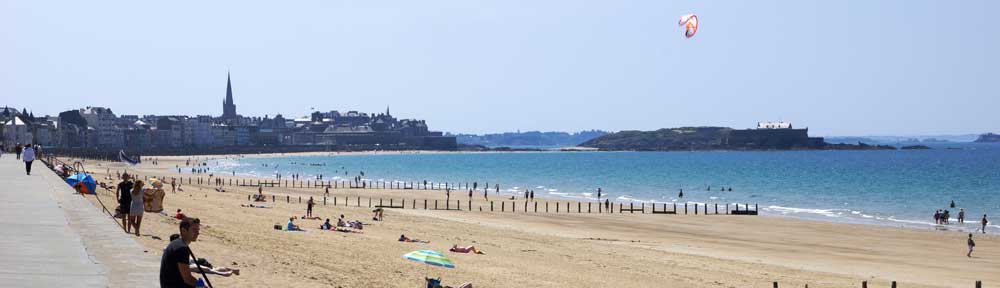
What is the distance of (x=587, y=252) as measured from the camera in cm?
2972

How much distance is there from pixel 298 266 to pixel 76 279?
6.46 meters

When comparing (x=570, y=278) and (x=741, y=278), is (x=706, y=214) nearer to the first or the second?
(x=741, y=278)

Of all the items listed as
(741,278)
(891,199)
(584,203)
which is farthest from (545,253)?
(891,199)

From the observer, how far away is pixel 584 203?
64.1 metres

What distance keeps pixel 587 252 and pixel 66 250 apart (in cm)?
1749

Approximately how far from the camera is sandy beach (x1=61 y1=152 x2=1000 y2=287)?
19547 millimetres

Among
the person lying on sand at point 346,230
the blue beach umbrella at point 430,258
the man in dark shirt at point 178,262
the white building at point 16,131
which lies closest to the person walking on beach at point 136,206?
the blue beach umbrella at point 430,258

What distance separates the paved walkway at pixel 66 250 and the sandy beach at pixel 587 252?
1141 millimetres

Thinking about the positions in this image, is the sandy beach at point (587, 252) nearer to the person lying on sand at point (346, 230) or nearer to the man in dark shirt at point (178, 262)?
the person lying on sand at point (346, 230)

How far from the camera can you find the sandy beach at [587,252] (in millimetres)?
19547

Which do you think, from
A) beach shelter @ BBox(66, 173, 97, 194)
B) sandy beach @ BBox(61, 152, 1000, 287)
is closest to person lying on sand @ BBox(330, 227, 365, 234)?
sandy beach @ BBox(61, 152, 1000, 287)

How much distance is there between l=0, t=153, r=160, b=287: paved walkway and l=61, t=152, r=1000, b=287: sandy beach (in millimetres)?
1141

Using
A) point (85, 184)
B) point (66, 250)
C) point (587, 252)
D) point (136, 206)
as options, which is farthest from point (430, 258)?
point (85, 184)

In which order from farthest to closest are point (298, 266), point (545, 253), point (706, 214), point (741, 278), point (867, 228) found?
point (706, 214) → point (867, 228) → point (545, 253) → point (741, 278) → point (298, 266)
